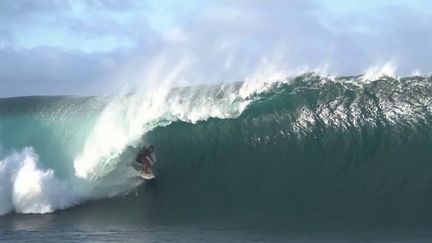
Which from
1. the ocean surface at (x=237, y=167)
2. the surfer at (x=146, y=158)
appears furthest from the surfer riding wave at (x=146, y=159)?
the ocean surface at (x=237, y=167)

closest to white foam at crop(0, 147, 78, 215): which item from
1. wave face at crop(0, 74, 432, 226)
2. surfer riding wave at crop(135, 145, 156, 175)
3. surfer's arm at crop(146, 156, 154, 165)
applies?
wave face at crop(0, 74, 432, 226)

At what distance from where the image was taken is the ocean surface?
12922 millimetres

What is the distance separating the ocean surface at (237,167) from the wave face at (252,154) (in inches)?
1.2

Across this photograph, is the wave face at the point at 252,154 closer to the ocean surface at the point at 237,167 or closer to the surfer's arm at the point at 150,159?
the ocean surface at the point at 237,167

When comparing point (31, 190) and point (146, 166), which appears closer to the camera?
point (31, 190)

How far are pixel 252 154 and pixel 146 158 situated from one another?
239cm

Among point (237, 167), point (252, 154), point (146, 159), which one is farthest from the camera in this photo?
point (146, 159)

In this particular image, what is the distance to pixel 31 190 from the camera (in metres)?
16.3

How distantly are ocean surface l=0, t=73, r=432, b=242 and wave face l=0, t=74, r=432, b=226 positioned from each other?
0.10 feet

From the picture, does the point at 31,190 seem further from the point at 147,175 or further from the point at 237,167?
the point at 237,167

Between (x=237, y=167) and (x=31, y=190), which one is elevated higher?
(x=237, y=167)

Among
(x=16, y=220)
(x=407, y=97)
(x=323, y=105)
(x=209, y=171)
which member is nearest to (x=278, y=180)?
(x=209, y=171)

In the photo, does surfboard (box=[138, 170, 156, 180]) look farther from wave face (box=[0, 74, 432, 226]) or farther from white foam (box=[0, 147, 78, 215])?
white foam (box=[0, 147, 78, 215])

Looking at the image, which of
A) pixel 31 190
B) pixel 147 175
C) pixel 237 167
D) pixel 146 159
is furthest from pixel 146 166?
pixel 31 190
